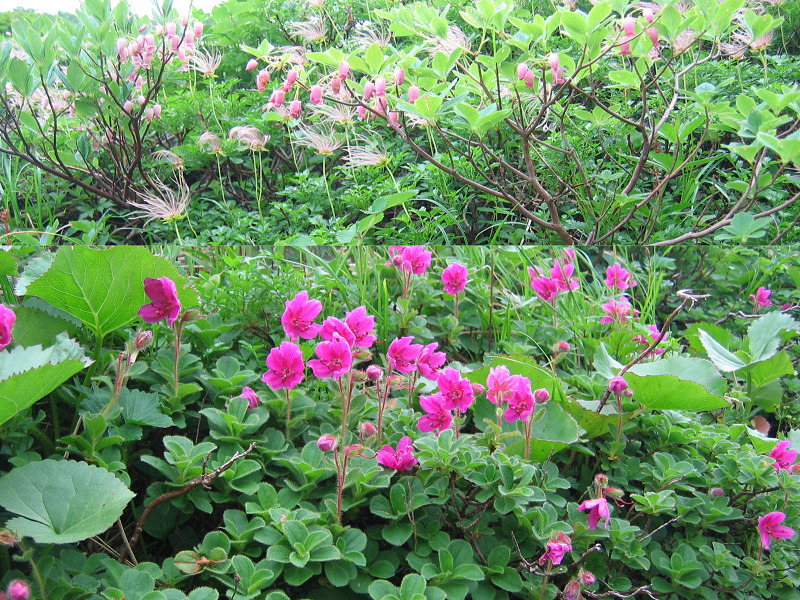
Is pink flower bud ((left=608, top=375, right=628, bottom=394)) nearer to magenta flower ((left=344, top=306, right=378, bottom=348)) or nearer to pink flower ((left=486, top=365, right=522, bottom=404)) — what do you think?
pink flower ((left=486, top=365, right=522, bottom=404))

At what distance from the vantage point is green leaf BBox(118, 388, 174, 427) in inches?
37.5

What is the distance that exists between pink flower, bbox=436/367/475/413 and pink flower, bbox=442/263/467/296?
52 cm

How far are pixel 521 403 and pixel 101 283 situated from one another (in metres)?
0.70

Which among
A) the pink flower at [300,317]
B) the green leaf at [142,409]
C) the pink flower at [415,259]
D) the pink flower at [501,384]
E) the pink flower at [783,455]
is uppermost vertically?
the pink flower at [300,317]

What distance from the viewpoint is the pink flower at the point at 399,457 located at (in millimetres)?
980

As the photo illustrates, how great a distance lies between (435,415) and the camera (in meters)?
1.05

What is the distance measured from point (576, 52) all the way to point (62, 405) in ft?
7.41

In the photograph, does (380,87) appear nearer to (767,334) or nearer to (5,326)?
(5,326)

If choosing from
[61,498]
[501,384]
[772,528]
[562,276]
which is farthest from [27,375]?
[562,276]

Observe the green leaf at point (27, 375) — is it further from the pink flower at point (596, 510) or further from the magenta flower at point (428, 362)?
the pink flower at point (596, 510)

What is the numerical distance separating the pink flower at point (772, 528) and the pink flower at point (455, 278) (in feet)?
2.49

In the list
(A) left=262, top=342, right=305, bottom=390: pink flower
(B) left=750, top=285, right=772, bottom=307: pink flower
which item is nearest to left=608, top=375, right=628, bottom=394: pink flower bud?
(A) left=262, top=342, right=305, bottom=390: pink flower

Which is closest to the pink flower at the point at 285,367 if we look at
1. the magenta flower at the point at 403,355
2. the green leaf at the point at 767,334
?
the magenta flower at the point at 403,355

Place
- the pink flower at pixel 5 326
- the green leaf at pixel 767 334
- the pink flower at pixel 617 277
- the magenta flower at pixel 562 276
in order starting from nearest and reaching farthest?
the pink flower at pixel 5 326 → the green leaf at pixel 767 334 → the magenta flower at pixel 562 276 → the pink flower at pixel 617 277
